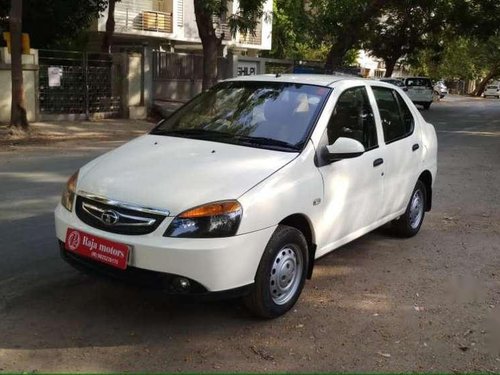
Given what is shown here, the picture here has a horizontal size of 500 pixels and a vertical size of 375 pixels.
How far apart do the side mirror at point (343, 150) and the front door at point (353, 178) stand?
0.09 m

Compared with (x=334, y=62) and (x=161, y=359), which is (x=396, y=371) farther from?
(x=334, y=62)

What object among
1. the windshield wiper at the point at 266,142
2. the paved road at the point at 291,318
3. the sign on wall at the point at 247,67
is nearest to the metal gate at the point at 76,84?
the sign on wall at the point at 247,67

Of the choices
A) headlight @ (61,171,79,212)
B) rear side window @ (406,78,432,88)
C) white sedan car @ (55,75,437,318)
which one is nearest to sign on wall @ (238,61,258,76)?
rear side window @ (406,78,432,88)

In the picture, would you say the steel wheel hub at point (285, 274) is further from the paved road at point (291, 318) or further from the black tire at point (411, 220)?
the black tire at point (411, 220)

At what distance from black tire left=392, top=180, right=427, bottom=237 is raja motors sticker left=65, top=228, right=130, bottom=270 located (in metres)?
3.24

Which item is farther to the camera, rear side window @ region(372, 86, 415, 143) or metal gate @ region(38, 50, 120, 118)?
metal gate @ region(38, 50, 120, 118)

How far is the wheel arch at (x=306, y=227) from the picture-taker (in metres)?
4.16

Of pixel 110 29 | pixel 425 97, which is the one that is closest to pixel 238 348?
pixel 110 29

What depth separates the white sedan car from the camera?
143 inches

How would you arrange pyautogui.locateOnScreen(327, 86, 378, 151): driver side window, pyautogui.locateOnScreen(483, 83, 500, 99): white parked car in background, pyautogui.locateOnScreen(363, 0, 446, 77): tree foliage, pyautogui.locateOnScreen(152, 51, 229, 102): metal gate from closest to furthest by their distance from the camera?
pyautogui.locateOnScreen(327, 86, 378, 151): driver side window
pyautogui.locateOnScreen(152, 51, 229, 102): metal gate
pyautogui.locateOnScreen(363, 0, 446, 77): tree foliage
pyautogui.locateOnScreen(483, 83, 500, 99): white parked car in background

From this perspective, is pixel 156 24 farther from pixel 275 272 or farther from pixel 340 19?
pixel 275 272

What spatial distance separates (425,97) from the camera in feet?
109

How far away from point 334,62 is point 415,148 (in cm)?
2006

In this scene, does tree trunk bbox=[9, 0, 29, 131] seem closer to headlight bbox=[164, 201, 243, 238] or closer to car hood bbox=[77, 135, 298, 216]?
car hood bbox=[77, 135, 298, 216]
